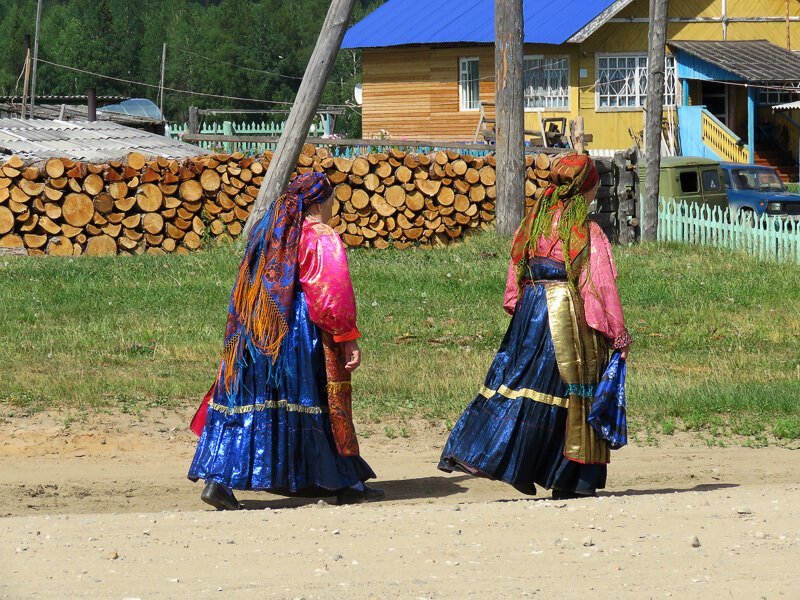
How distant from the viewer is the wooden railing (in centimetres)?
3047

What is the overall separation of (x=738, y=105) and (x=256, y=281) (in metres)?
28.6

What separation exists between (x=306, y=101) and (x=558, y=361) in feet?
26.6

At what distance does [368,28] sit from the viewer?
34.5 m

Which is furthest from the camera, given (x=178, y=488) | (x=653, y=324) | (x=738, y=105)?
(x=738, y=105)

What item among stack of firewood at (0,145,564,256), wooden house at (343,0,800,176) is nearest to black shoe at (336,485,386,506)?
stack of firewood at (0,145,564,256)

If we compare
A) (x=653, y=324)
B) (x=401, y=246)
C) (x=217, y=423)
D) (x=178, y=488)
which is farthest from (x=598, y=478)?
(x=401, y=246)

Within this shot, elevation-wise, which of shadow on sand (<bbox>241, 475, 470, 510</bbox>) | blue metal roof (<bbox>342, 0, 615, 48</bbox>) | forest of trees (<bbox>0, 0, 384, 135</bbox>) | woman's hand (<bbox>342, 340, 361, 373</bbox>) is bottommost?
shadow on sand (<bbox>241, 475, 470, 510</bbox>)

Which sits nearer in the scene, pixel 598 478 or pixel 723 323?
pixel 598 478

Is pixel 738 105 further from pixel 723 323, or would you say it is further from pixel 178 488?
pixel 178 488

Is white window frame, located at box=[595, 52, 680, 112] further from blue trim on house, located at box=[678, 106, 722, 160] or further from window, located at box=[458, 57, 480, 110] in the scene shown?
window, located at box=[458, 57, 480, 110]

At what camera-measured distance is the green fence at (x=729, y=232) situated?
15.6m

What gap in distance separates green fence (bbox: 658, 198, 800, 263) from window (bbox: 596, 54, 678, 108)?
13.5 m

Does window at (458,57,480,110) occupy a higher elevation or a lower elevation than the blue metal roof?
lower

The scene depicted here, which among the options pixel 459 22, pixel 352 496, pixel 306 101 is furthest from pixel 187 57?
pixel 352 496
